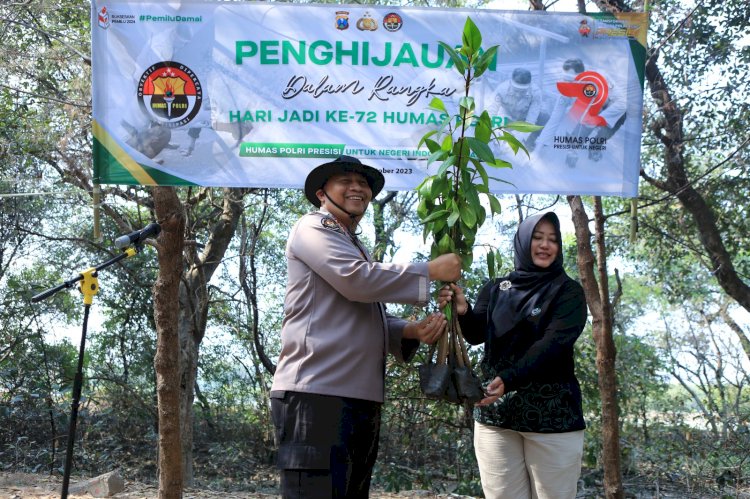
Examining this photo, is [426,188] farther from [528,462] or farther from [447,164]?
[528,462]

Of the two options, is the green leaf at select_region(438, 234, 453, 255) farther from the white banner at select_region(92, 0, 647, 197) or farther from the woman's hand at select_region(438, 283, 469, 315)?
the white banner at select_region(92, 0, 647, 197)

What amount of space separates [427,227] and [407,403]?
3.97 m

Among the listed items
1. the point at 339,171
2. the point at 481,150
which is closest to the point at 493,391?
the point at 481,150

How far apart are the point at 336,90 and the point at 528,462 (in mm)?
2146

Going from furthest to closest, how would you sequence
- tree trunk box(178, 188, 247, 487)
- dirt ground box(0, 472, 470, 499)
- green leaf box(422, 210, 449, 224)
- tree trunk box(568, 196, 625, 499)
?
tree trunk box(178, 188, 247, 487), dirt ground box(0, 472, 470, 499), tree trunk box(568, 196, 625, 499), green leaf box(422, 210, 449, 224)

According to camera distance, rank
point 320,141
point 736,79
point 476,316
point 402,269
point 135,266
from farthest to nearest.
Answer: point 135,266 < point 736,79 < point 320,141 < point 476,316 < point 402,269

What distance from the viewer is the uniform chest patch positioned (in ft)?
8.55

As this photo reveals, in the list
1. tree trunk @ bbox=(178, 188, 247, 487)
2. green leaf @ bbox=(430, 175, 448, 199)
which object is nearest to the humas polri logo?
green leaf @ bbox=(430, 175, 448, 199)

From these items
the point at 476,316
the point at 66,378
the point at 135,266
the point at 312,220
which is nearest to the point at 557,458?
the point at 476,316

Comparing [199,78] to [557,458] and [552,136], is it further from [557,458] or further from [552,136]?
[557,458]

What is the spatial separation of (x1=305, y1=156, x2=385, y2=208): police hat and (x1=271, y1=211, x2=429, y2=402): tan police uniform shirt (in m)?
0.17

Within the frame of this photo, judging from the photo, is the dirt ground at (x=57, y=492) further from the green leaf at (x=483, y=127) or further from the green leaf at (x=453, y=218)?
the green leaf at (x=483, y=127)

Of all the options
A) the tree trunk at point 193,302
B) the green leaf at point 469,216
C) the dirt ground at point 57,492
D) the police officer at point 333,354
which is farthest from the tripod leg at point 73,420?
the tree trunk at point 193,302

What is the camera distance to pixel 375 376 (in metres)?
2.60
